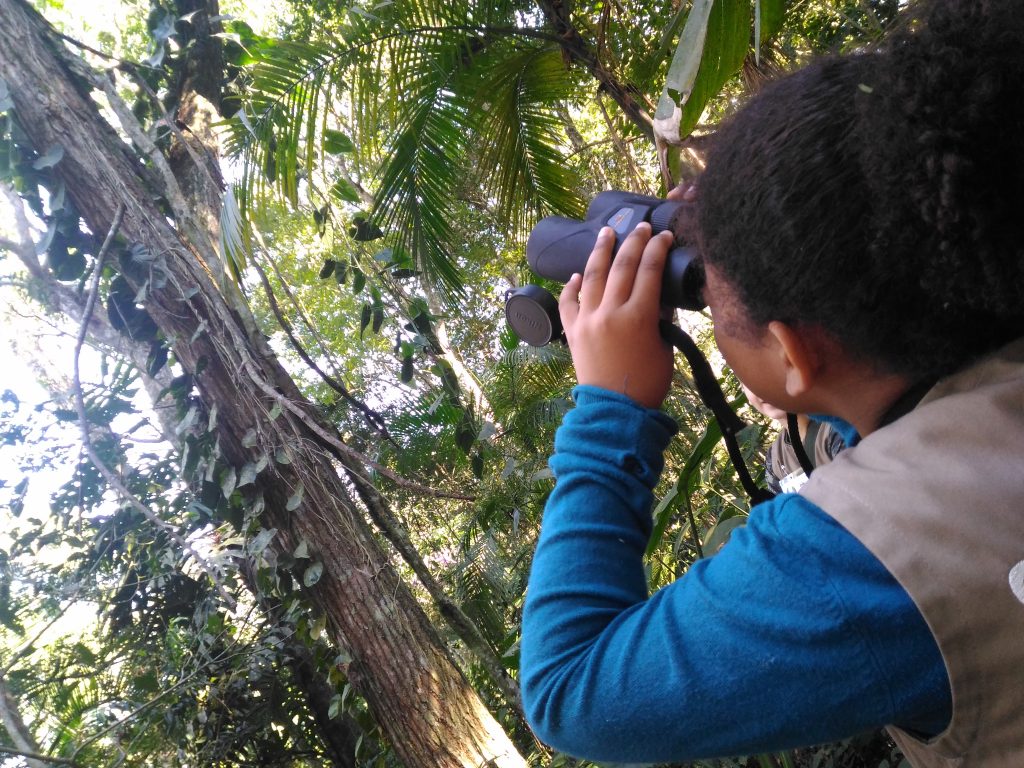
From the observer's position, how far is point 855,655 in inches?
20.4

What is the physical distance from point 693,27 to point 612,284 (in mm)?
430

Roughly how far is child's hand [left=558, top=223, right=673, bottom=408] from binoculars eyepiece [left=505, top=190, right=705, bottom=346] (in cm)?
4

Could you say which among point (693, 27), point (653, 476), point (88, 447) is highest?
point (88, 447)

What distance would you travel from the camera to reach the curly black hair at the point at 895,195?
0.53 metres

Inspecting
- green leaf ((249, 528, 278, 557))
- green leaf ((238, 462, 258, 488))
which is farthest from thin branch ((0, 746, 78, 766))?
green leaf ((238, 462, 258, 488))

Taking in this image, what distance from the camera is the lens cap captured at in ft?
2.97

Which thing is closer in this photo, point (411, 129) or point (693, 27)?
point (693, 27)

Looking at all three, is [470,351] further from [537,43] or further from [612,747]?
[612,747]

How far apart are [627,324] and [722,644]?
1.05ft

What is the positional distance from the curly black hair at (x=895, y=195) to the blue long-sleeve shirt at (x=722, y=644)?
18 centimetres

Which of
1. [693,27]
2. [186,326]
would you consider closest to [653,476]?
[693,27]

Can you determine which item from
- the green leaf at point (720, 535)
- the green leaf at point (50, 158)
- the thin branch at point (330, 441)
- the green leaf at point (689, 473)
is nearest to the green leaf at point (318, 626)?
the thin branch at point (330, 441)

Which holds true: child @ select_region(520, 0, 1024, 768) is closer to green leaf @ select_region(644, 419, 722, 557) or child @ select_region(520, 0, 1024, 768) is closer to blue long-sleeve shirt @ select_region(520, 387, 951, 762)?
blue long-sleeve shirt @ select_region(520, 387, 951, 762)

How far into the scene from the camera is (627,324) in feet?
2.43
